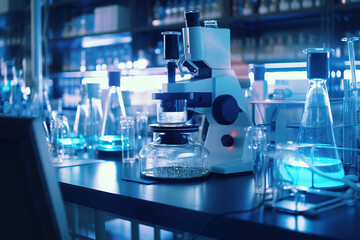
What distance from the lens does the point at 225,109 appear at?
1.10 metres

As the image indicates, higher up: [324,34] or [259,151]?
[324,34]

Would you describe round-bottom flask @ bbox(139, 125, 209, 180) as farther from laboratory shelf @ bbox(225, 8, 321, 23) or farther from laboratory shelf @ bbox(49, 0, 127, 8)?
laboratory shelf @ bbox(49, 0, 127, 8)

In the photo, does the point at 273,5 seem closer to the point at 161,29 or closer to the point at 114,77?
the point at 161,29

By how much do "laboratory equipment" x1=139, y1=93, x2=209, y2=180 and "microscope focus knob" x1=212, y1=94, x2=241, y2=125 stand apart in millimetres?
69

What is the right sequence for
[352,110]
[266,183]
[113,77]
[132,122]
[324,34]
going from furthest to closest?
[324,34] < [113,77] < [132,122] < [352,110] < [266,183]

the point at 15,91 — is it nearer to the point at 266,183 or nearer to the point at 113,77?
the point at 113,77

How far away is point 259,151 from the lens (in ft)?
2.90

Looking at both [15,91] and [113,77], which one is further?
[15,91]

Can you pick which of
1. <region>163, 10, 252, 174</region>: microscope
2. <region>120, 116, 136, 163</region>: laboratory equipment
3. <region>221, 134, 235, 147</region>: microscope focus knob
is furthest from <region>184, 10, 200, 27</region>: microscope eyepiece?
<region>120, 116, 136, 163</region>: laboratory equipment

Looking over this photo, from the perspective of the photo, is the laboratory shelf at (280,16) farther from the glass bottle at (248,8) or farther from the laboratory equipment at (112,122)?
the laboratory equipment at (112,122)

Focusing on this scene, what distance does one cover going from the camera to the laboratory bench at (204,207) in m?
0.68

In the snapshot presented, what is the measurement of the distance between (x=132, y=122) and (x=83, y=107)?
354mm

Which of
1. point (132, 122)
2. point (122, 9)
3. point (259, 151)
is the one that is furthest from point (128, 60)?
point (259, 151)

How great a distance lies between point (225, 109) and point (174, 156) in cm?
18
